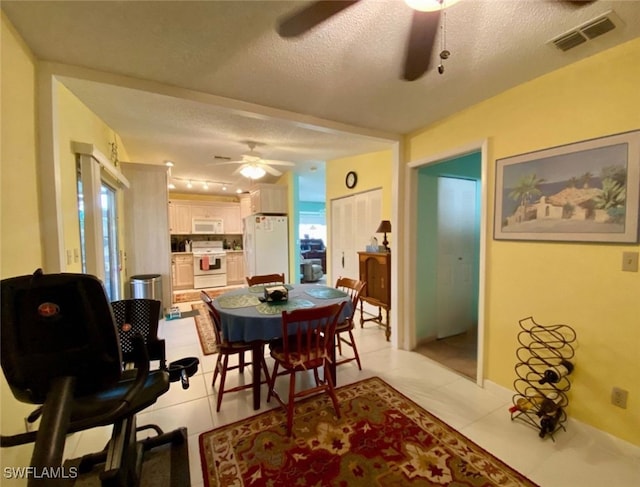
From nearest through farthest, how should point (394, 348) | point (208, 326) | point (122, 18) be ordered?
point (122, 18) < point (394, 348) < point (208, 326)

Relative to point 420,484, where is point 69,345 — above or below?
above

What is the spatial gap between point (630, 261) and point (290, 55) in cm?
238

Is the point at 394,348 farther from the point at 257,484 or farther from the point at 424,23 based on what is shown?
the point at 424,23

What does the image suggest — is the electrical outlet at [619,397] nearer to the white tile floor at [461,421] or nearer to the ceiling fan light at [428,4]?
the white tile floor at [461,421]

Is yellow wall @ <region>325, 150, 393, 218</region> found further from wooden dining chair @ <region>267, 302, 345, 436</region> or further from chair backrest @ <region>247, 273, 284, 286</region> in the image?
wooden dining chair @ <region>267, 302, 345, 436</region>

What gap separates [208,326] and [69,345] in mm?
3200

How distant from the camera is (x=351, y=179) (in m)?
4.50

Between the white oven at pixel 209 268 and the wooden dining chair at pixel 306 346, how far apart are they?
4949mm

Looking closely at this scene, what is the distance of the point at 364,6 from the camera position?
1.32m

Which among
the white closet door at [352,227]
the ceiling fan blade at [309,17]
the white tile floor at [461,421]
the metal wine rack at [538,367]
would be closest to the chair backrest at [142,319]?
the white tile floor at [461,421]

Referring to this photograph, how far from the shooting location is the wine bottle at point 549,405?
1.82 meters

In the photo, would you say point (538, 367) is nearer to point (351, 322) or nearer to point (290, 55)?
point (351, 322)

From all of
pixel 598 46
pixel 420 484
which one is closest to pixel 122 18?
pixel 598 46

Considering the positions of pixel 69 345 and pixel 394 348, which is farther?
pixel 394 348
